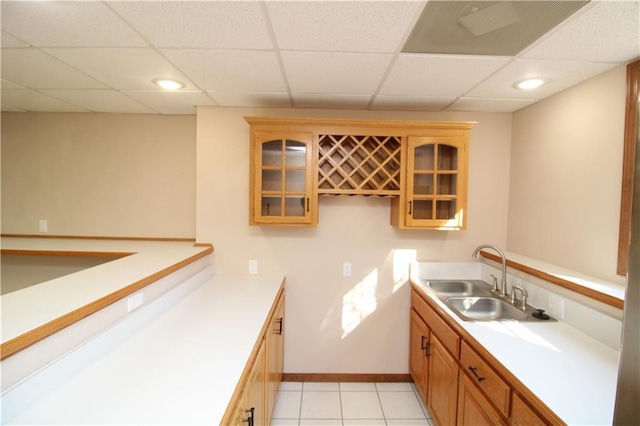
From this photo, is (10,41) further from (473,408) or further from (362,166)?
(473,408)

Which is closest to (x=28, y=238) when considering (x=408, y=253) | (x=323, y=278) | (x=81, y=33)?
(x=81, y=33)

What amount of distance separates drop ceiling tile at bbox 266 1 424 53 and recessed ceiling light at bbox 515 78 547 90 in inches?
38.7

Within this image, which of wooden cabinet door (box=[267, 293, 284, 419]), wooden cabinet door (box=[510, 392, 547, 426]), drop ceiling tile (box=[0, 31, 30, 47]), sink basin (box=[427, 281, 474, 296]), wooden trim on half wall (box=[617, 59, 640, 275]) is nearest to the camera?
wooden cabinet door (box=[510, 392, 547, 426])

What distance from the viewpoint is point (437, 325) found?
Answer: 1922mm

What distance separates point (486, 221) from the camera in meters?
2.52

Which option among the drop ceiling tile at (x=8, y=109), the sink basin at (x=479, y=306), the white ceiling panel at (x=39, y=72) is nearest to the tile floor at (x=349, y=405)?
the sink basin at (x=479, y=306)

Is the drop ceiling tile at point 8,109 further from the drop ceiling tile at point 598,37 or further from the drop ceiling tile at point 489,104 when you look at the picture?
the drop ceiling tile at point 598,37

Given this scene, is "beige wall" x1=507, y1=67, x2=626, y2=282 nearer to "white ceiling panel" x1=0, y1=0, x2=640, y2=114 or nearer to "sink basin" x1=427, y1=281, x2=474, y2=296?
"white ceiling panel" x1=0, y1=0, x2=640, y2=114

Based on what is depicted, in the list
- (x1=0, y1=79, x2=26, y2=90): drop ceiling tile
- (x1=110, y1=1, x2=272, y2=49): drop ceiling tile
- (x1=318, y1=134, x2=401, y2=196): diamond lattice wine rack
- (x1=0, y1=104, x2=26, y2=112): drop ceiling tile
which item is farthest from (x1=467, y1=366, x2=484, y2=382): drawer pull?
(x1=0, y1=104, x2=26, y2=112): drop ceiling tile

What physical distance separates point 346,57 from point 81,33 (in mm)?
1282

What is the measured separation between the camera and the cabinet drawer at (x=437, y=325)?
1.67 m

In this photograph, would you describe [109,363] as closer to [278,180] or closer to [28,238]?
[278,180]

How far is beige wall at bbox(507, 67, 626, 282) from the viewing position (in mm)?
1613

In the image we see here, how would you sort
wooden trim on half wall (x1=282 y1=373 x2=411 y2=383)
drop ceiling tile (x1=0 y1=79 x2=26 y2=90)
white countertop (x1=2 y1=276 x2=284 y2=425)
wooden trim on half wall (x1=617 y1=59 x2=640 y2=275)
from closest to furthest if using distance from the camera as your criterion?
white countertop (x1=2 y1=276 x2=284 y2=425)
wooden trim on half wall (x1=617 y1=59 x2=640 y2=275)
drop ceiling tile (x1=0 y1=79 x2=26 y2=90)
wooden trim on half wall (x1=282 y1=373 x2=411 y2=383)
